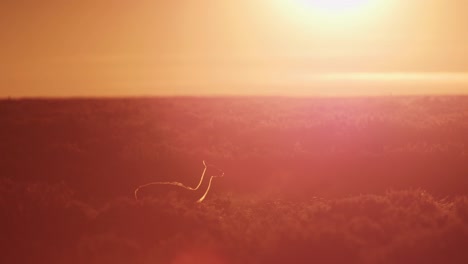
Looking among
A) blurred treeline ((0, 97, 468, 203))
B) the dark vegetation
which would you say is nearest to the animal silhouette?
the dark vegetation

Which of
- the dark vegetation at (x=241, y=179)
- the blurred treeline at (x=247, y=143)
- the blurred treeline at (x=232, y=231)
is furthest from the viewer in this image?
the blurred treeline at (x=247, y=143)

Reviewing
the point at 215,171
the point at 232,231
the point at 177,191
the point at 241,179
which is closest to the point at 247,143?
the point at 215,171

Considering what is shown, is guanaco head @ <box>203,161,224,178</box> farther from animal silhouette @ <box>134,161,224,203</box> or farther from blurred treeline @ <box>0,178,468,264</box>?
blurred treeline @ <box>0,178,468,264</box>

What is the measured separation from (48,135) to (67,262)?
54.7 ft

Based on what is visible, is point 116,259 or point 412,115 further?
point 412,115

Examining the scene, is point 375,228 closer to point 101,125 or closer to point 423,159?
point 423,159

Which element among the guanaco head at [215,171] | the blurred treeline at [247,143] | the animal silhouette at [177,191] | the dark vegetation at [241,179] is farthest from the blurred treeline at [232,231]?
the guanaco head at [215,171]

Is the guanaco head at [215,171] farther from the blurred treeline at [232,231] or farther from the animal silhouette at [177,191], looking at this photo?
the blurred treeline at [232,231]

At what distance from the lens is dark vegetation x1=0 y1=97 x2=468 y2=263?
9.21m

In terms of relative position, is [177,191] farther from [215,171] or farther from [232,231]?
[232,231]

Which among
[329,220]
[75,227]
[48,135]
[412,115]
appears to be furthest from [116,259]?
[412,115]

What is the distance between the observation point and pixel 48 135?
24.7 m

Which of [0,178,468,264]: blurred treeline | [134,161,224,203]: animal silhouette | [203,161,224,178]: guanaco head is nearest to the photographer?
[0,178,468,264]: blurred treeline

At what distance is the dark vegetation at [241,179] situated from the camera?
921 cm
